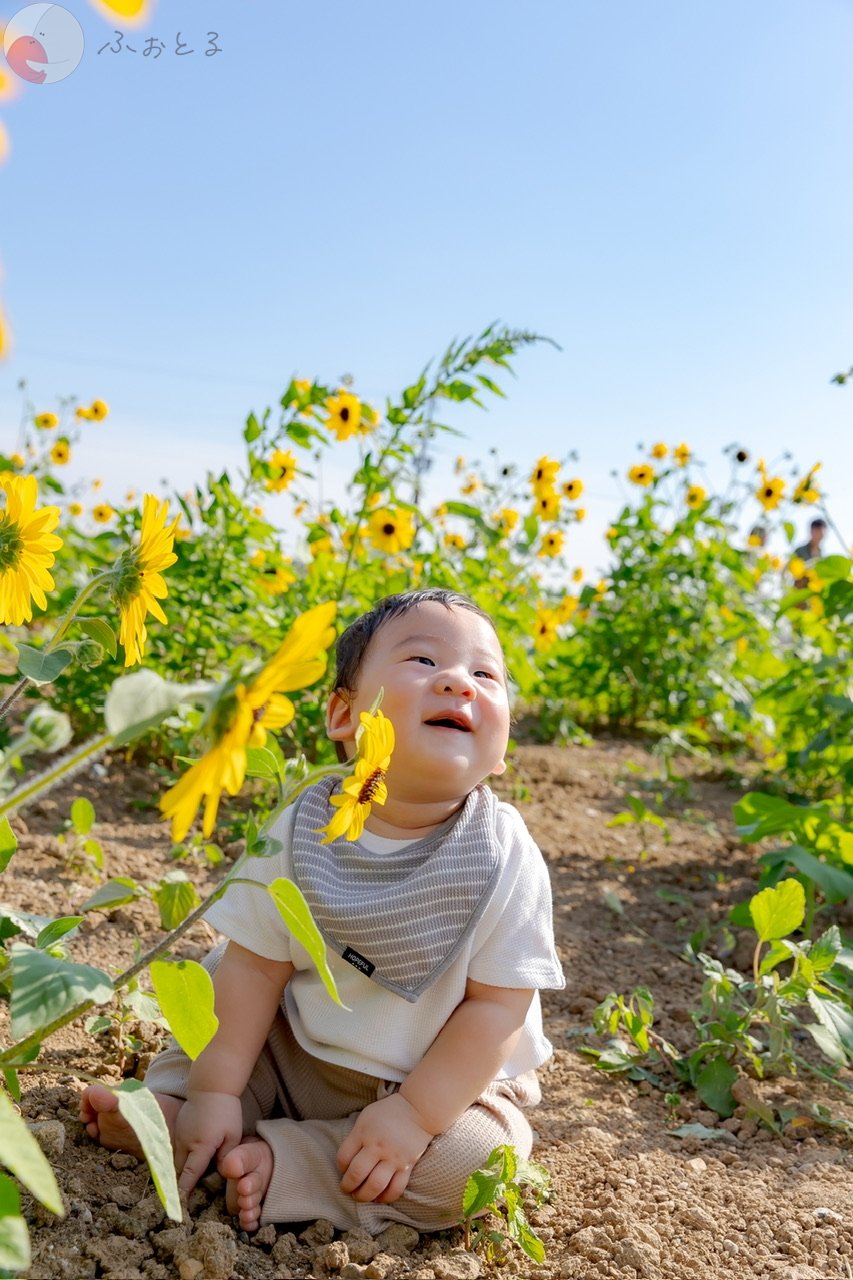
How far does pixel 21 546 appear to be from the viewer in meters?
1.54

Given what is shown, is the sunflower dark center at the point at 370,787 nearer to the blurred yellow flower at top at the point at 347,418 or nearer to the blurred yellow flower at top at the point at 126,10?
the blurred yellow flower at top at the point at 126,10

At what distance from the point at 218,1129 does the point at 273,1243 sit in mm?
154

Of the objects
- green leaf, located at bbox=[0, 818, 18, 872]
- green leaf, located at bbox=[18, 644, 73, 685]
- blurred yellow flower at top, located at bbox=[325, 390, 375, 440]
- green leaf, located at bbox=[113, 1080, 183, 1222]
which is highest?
blurred yellow flower at top, located at bbox=[325, 390, 375, 440]

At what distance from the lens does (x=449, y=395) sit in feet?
9.32

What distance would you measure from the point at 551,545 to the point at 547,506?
174mm

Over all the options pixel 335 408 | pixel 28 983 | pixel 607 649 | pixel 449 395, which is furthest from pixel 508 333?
pixel 607 649

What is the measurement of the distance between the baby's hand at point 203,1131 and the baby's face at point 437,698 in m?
0.47

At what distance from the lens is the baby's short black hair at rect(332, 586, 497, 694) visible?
1763mm

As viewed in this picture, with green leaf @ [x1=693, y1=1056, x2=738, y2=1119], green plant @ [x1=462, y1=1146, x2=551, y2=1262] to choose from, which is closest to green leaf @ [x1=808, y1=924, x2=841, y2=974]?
green leaf @ [x1=693, y1=1056, x2=738, y2=1119]

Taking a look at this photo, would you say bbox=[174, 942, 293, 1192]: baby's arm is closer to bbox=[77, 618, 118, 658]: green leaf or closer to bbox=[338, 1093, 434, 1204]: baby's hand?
bbox=[338, 1093, 434, 1204]: baby's hand

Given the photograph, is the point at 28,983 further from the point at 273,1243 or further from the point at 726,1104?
the point at 726,1104

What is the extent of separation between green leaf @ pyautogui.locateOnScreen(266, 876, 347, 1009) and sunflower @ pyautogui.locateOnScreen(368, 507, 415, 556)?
8.29 feet

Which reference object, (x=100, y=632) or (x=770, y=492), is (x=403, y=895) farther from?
(x=770, y=492)

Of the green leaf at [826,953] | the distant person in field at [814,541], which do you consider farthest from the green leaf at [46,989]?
the distant person in field at [814,541]
